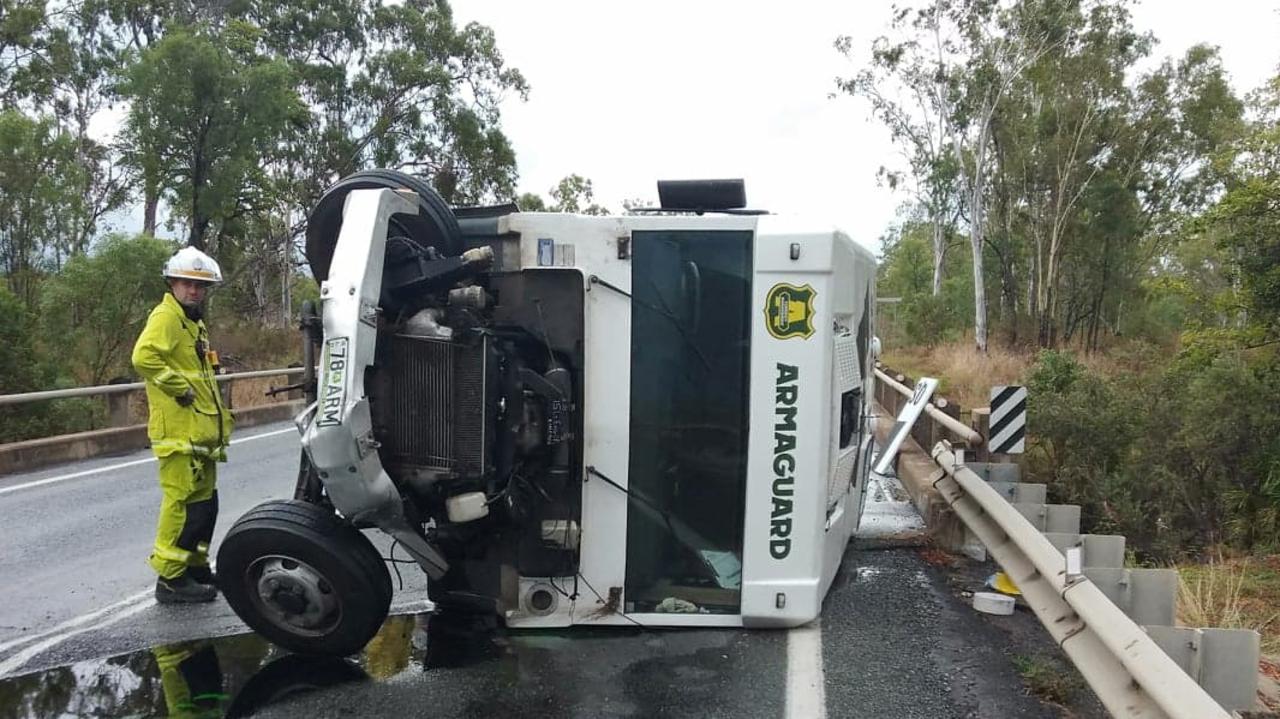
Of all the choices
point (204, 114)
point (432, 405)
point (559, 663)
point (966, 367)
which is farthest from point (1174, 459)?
point (204, 114)

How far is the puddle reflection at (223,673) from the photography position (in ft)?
11.6

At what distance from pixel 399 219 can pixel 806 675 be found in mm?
2578

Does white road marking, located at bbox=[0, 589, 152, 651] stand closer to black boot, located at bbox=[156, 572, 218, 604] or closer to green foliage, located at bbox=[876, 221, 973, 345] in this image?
black boot, located at bbox=[156, 572, 218, 604]

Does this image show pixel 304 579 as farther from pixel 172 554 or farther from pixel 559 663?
pixel 172 554

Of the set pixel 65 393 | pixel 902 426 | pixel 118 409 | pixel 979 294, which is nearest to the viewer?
pixel 902 426

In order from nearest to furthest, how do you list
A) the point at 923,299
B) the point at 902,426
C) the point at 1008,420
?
the point at 902,426
the point at 1008,420
the point at 923,299

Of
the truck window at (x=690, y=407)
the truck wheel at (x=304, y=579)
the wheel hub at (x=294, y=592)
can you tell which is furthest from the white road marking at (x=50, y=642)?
the truck window at (x=690, y=407)

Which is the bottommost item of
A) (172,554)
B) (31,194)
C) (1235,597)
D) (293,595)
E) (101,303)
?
(1235,597)

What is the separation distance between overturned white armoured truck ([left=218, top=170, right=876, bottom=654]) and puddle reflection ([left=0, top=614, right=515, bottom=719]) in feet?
0.49

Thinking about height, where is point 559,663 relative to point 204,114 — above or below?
below

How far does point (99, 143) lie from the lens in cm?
2570

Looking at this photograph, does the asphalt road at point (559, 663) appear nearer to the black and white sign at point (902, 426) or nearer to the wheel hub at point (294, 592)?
the wheel hub at point (294, 592)

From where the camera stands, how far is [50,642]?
4.43 m

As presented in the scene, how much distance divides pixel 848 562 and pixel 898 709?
6.93 feet
